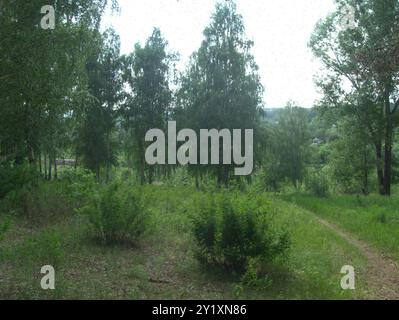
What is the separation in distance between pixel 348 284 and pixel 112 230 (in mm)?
4726

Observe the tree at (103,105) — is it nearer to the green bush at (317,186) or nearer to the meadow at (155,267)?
the green bush at (317,186)

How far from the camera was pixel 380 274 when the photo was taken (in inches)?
345

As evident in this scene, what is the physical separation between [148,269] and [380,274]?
464 centimetres

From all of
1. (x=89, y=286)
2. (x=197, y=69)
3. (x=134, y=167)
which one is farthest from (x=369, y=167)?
(x=89, y=286)

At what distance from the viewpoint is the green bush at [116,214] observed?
912 centimetres

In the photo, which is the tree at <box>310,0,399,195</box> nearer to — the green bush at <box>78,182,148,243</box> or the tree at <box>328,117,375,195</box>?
the tree at <box>328,117,375,195</box>

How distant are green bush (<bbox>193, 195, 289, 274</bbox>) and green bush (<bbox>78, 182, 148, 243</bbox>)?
184 centimetres

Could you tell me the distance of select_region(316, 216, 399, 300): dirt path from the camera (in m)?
7.62

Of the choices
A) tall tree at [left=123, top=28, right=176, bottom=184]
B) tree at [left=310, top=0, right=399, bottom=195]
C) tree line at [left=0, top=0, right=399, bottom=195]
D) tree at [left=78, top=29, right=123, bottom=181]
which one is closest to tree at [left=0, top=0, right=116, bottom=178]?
tree line at [left=0, top=0, right=399, bottom=195]

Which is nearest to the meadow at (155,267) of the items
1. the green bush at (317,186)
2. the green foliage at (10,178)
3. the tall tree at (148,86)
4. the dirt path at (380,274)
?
the dirt path at (380,274)

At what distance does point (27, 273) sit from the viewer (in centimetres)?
714

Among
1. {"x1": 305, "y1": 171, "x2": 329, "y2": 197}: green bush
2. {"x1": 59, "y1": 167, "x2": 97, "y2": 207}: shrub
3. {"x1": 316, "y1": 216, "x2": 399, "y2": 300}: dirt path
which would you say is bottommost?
{"x1": 316, "y1": 216, "x2": 399, "y2": 300}: dirt path

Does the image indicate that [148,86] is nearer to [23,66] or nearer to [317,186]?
[317,186]

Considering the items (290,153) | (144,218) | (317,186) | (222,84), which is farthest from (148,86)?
(144,218)
